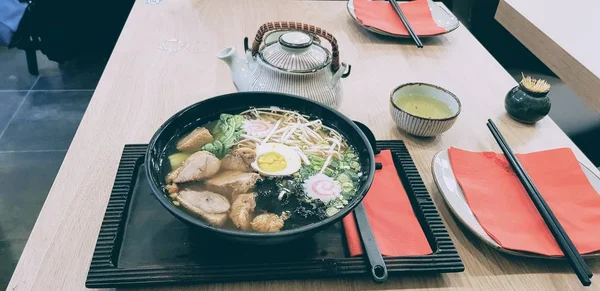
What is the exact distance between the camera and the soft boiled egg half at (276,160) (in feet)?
3.14

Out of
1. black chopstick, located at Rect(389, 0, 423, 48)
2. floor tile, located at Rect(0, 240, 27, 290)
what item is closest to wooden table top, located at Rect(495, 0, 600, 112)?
black chopstick, located at Rect(389, 0, 423, 48)

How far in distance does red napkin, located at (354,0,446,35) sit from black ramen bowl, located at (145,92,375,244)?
0.82 m

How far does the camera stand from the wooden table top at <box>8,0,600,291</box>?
0.87 m

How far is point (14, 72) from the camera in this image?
3.13 metres

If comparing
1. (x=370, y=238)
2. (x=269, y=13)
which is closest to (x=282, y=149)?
(x=370, y=238)

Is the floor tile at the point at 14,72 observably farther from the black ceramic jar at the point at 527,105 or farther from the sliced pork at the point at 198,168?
the black ceramic jar at the point at 527,105

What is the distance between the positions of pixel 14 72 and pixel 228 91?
250 cm

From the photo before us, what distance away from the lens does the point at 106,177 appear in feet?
3.40

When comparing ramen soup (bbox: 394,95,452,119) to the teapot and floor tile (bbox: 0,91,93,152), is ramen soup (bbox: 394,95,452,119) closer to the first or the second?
the teapot

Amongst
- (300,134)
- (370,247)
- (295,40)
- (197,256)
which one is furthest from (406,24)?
(197,256)

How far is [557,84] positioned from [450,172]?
136 cm

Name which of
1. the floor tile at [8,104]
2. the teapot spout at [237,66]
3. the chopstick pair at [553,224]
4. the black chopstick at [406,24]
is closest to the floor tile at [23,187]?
the floor tile at [8,104]

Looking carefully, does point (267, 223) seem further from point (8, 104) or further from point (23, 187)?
point (8, 104)

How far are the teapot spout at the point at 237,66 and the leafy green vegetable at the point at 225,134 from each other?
172 millimetres
